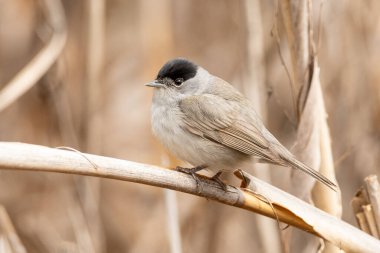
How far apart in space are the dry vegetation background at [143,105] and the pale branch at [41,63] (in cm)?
32

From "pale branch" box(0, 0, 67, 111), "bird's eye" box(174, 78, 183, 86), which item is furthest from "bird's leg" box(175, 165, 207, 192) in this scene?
"pale branch" box(0, 0, 67, 111)

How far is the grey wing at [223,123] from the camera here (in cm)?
251

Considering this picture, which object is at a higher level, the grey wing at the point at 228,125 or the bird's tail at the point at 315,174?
the grey wing at the point at 228,125

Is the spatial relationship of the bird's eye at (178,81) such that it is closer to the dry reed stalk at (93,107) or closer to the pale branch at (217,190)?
the pale branch at (217,190)

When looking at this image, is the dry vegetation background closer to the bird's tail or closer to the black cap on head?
the black cap on head

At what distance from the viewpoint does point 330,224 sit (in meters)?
1.98

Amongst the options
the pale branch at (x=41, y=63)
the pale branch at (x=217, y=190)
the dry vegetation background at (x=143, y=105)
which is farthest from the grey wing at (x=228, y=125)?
the pale branch at (x=41, y=63)

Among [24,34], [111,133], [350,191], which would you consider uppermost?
[24,34]

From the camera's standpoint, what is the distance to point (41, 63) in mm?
3127

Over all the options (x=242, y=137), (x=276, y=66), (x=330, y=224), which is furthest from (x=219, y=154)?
(x=276, y=66)

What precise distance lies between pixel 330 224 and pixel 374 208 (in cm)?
24

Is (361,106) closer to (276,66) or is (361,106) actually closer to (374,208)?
(276,66)

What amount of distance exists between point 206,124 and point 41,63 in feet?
3.59

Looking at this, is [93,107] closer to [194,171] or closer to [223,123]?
[223,123]
